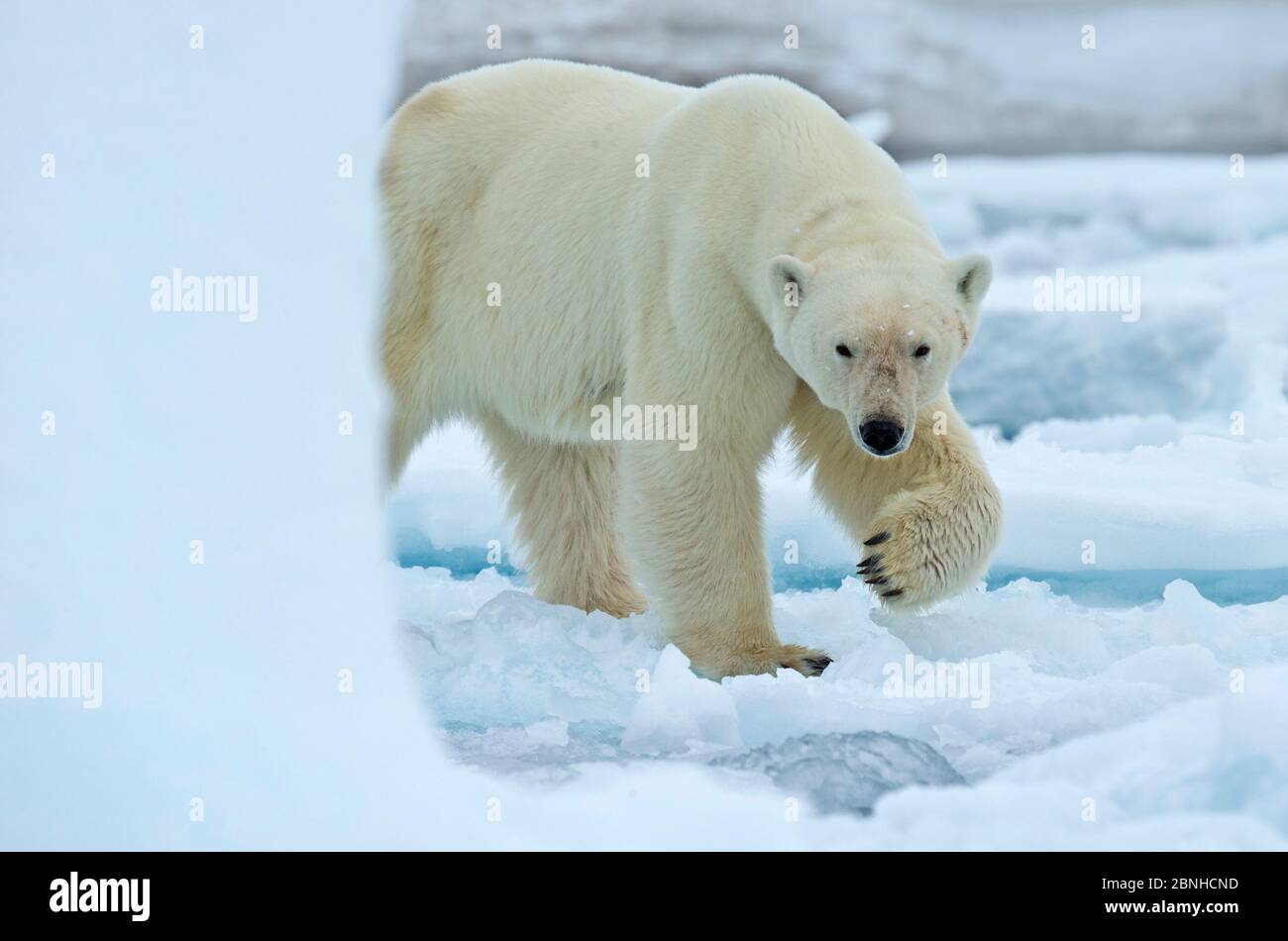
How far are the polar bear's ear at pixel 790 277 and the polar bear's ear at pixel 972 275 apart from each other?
382 mm

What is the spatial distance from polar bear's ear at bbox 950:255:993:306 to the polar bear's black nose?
1.62ft

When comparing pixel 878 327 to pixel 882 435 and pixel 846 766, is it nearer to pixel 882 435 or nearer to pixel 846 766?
pixel 882 435

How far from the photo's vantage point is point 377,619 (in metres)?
4.39

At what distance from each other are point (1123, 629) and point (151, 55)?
11.2 ft

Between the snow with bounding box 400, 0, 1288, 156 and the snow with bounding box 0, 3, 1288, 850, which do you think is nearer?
the snow with bounding box 0, 3, 1288, 850

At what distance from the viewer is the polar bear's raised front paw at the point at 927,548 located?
4375mm

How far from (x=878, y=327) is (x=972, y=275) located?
365 mm

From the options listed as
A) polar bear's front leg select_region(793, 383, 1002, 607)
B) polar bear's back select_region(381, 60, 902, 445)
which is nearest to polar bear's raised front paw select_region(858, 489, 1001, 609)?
polar bear's front leg select_region(793, 383, 1002, 607)

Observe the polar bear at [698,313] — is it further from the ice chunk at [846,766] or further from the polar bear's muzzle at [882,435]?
the ice chunk at [846,766]

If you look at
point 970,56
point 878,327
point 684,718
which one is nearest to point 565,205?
point 878,327

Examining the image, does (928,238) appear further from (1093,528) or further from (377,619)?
(1093,528)

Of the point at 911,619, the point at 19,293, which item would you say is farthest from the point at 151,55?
the point at 911,619

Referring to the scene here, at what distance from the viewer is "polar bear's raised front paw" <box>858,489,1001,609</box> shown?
438cm

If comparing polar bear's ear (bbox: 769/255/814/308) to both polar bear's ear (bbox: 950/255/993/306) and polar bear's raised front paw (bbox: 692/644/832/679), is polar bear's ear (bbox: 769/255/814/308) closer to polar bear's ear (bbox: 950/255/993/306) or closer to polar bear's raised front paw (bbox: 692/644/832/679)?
polar bear's ear (bbox: 950/255/993/306)
